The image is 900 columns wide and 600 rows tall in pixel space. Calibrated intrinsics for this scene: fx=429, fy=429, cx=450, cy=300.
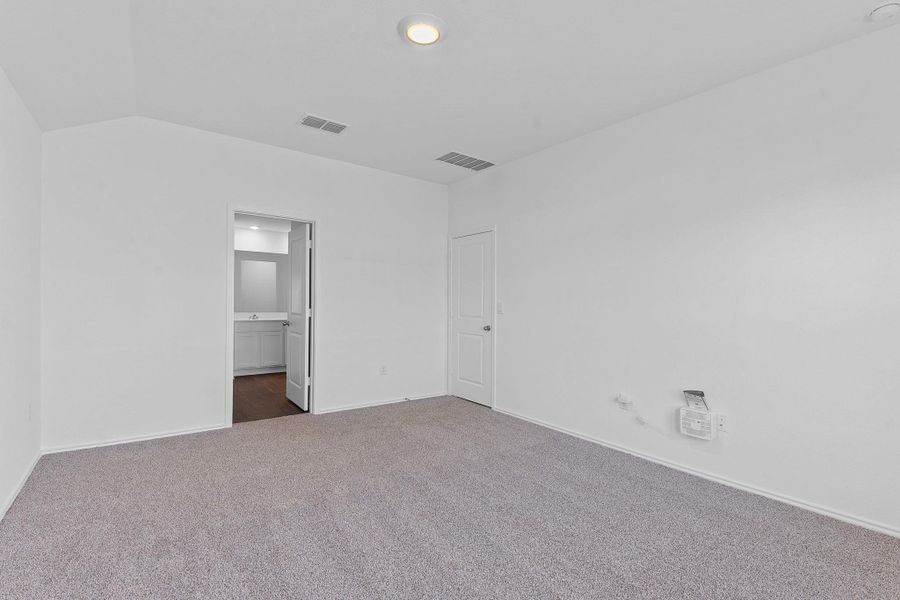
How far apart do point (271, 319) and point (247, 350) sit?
0.65m

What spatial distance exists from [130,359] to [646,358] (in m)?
4.17

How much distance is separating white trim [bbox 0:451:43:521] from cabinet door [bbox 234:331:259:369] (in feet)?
12.7

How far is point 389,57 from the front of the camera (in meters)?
2.64

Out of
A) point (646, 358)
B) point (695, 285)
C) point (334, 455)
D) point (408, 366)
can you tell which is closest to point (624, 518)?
point (646, 358)

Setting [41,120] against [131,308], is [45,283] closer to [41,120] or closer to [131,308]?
[131,308]

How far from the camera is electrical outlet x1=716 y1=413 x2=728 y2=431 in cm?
290

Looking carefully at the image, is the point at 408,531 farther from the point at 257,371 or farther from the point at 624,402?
the point at 257,371

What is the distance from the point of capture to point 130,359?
11.6ft

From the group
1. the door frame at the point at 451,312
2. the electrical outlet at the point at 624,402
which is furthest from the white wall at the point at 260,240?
the electrical outlet at the point at 624,402

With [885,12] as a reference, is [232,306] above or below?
below

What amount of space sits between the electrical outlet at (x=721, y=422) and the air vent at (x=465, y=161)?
3.17 meters

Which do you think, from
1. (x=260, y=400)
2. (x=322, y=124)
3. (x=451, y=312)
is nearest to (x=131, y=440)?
(x=260, y=400)

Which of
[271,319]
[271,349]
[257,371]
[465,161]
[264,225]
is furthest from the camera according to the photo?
[264,225]

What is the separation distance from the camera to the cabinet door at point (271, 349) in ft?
23.7
